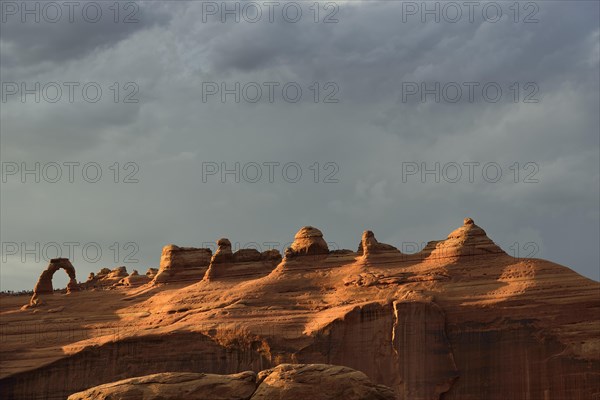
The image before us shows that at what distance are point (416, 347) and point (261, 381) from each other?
29573mm

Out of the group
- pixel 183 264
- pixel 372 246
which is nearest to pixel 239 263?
pixel 183 264

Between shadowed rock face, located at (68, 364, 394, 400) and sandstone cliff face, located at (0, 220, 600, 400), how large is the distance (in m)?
28.2

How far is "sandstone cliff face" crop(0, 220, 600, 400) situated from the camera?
5712cm

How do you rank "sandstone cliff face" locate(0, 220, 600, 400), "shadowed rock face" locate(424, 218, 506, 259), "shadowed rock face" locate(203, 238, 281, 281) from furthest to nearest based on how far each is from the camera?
1. "shadowed rock face" locate(203, 238, 281, 281)
2. "shadowed rock face" locate(424, 218, 506, 259)
3. "sandstone cliff face" locate(0, 220, 600, 400)

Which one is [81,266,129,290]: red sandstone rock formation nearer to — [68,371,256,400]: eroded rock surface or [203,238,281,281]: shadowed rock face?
[203,238,281,281]: shadowed rock face

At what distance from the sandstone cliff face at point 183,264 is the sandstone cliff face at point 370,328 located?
2.24 metres

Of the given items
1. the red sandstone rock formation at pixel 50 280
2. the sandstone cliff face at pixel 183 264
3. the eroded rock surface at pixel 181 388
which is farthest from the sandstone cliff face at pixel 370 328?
the eroded rock surface at pixel 181 388

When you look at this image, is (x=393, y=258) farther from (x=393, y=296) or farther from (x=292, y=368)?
(x=292, y=368)

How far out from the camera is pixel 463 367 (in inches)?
2285

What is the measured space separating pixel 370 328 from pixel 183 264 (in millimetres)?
19490

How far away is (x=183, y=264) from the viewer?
74625 mm

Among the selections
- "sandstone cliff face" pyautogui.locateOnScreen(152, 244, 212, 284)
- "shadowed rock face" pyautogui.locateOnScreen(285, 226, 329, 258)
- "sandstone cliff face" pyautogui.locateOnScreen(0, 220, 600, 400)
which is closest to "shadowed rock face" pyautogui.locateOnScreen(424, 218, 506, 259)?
"sandstone cliff face" pyautogui.locateOnScreen(0, 220, 600, 400)

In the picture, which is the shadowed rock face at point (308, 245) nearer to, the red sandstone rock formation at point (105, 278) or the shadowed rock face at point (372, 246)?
the shadowed rock face at point (372, 246)

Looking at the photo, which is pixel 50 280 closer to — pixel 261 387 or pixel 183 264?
pixel 183 264
